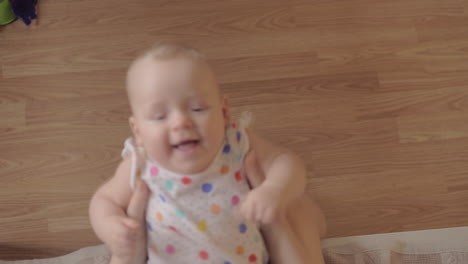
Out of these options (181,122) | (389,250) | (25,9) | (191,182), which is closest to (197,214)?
(191,182)

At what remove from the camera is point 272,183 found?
87cm

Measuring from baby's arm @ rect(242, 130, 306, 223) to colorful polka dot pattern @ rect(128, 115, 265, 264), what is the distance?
2.5 inches

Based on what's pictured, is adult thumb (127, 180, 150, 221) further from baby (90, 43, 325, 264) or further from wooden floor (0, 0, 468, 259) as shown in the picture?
wooden floor (0, 0, 468, 259)

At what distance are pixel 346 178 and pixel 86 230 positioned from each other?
654 millimetres

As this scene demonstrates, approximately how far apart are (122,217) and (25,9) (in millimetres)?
864

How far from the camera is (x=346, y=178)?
1.33 meters

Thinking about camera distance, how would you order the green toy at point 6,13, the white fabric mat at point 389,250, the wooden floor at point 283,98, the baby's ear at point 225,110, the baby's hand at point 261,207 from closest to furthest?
1. the baby's hand at point 261,207
2. the baby's ear at point 225,110
3. the white fabric mat at point 389,250
4. the wooden floor at point 283,98
5. the green toy at point 6,13

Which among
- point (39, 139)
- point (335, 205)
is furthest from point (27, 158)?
point (335, 205)

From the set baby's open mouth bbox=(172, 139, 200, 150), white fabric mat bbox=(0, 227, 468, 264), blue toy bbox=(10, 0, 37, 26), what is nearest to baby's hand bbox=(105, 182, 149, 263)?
baby's open mouth bbox=(172, 139, 200, 150)

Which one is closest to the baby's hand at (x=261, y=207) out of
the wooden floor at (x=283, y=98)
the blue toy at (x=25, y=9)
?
the wooden floor at (x=283, y=98)

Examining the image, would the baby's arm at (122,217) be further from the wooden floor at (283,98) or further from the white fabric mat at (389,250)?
the wooden floor at (283,98)

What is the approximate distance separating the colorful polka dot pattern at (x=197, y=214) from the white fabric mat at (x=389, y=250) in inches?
11.0

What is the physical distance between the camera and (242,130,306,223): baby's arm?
818mm

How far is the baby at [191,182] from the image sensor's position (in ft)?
2.74
